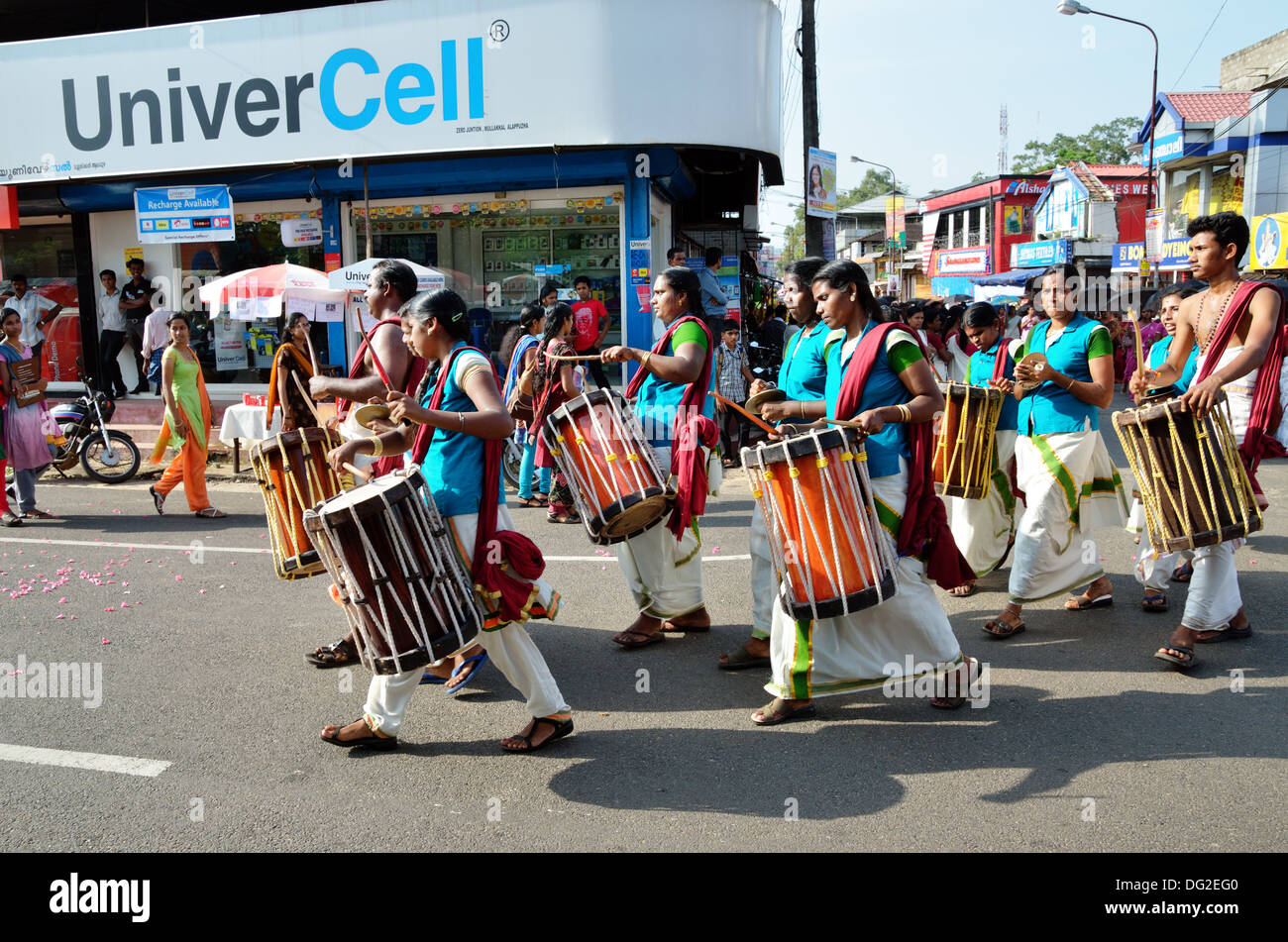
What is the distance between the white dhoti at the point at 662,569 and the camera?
536 centimetres

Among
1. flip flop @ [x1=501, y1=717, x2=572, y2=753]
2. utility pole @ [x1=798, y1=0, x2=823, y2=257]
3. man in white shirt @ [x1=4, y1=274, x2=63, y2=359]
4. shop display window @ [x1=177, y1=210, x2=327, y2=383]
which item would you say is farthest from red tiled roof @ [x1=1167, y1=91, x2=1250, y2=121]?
flip flop @ [x1=501, y1=717, x2=572, y2=753]

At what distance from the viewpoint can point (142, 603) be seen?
6.29 meters

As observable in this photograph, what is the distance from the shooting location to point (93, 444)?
35.9 feet

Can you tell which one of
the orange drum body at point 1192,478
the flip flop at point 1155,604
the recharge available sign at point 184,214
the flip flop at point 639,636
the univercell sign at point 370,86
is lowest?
the flip flop at point 639,636

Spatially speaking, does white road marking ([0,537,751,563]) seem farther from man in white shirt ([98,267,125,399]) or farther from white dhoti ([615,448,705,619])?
man in white shirt ([98,267,125,399])

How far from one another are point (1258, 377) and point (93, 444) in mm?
10770

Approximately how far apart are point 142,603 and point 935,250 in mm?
47222

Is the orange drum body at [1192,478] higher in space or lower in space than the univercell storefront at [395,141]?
lower

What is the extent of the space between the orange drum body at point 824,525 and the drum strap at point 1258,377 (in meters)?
2.19

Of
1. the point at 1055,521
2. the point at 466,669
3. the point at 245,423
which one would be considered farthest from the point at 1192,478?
the point at 245,423

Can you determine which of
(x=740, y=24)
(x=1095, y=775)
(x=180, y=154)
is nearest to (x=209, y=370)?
(x=180, y=154)

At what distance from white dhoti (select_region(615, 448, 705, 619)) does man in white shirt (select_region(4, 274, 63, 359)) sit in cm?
1392

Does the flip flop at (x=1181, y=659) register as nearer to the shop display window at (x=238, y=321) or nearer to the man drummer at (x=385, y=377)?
the man drummer at (x=385, y=377)

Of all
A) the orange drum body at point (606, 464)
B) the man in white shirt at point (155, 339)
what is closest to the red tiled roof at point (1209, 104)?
the man in white shirt at point (155, 339)
